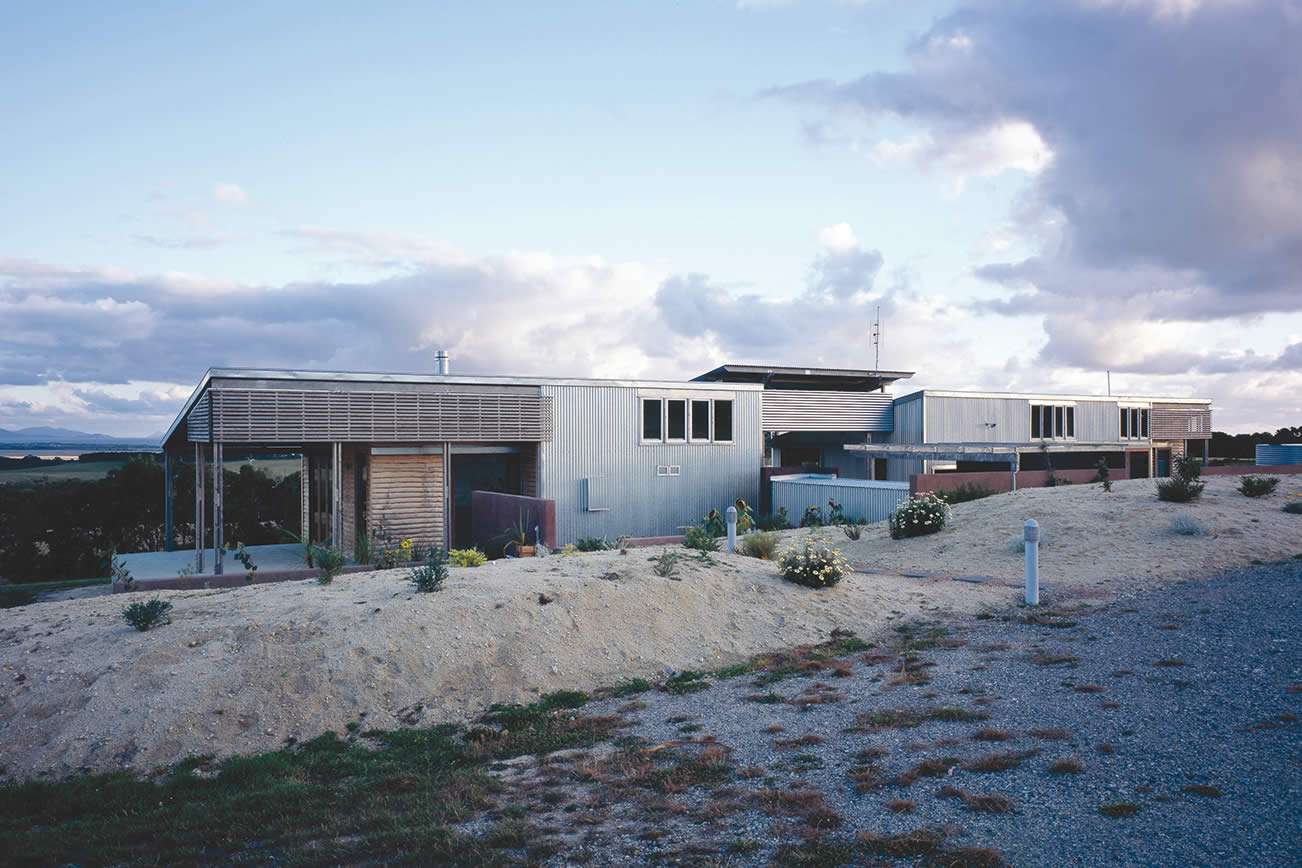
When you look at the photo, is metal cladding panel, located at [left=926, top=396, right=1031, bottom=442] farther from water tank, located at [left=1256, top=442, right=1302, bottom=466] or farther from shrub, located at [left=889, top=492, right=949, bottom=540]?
shrub, located at [left=889, top=492, right=949, bottom=540]

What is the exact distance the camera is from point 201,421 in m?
15.4

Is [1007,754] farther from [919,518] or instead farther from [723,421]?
[723,421]

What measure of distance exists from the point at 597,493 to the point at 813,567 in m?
10.1

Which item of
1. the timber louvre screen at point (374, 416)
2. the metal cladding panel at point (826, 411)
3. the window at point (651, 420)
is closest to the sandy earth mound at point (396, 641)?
the timber louvre screen at point (374, 416)

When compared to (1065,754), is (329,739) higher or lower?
lower

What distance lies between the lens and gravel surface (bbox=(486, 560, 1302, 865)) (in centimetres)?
372

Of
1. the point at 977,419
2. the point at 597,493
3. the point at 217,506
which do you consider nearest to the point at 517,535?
the point at 597,493

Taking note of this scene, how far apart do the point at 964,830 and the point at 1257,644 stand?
471cm

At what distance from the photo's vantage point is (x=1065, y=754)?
4645 millimetres

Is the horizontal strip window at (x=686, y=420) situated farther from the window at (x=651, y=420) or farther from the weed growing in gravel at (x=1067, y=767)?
the weed growing in gravel at (x=1067, y=767)

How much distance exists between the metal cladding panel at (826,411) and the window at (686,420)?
157cm

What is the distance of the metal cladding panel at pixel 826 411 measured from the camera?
22562 millimetres

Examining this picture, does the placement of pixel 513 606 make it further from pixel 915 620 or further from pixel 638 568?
pixel 915 620

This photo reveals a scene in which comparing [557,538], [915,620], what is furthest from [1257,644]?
[557,538]
